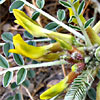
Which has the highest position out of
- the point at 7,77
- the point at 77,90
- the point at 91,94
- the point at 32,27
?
the point at 32,27

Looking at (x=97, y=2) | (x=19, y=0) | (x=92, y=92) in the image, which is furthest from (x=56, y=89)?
(x=97, y=2)

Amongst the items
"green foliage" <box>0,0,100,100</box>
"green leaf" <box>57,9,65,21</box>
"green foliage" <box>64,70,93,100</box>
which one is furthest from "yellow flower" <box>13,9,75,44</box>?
"green foliage" <box>64,70,93,100</box>

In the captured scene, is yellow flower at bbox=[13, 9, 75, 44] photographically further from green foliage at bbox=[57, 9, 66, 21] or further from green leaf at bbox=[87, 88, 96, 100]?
green leaf at bbox=[87, 88, 96, 100]

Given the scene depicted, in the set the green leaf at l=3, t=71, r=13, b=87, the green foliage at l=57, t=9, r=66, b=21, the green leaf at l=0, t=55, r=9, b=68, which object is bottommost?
the green leaf at l=3, t=71, r=13, b=87

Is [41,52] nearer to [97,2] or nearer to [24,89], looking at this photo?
[24,89]

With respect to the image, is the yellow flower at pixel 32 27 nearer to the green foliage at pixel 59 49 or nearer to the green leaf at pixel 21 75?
the green foliage at pixel 59 49

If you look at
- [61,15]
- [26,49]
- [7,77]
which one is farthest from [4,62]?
[61,15]

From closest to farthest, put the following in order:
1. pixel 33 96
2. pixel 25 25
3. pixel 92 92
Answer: pixel 25 25, pixel 92 92, pixel 33 96

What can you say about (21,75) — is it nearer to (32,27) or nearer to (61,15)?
(32,27)
